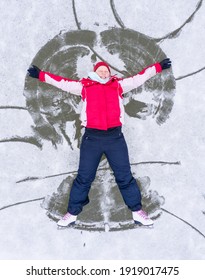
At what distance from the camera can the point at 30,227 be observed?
221 cm

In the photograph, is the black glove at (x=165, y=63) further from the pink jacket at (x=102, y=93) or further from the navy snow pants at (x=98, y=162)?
the navy snow pants at (x=98, y=162)

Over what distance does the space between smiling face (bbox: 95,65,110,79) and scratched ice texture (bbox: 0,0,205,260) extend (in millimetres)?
158

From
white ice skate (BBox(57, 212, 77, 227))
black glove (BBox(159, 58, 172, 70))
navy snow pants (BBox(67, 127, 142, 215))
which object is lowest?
white ice skate (BBox(57, 212, 77, 227))

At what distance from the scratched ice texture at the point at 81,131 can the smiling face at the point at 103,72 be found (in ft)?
0.52

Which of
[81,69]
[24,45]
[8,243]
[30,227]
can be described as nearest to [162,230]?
[30,227]

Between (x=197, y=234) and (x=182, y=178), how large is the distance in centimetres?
39

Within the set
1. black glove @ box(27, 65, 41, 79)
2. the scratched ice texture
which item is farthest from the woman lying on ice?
the scratched ice texture

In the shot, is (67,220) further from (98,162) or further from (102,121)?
(102,121)

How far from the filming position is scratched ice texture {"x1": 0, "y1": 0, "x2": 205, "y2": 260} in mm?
2078

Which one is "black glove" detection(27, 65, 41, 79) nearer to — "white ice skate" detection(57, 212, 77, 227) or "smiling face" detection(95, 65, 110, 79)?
"smiling face" detection(95, 65, 110, 79)

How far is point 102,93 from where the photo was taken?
1916mm

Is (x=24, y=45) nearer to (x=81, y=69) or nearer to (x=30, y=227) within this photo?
(x=81, y=69)

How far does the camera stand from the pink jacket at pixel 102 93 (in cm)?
192

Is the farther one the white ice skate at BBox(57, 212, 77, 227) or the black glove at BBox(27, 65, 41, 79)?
the white ice skate at BBox(57, 212, 77, 227)
